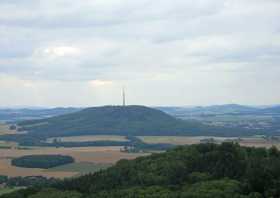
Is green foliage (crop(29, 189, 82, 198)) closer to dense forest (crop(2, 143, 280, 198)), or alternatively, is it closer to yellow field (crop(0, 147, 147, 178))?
dense forest (crop(2, 143, 280, 198))

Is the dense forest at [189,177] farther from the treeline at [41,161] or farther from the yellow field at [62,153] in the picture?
the treeline at [41,161]

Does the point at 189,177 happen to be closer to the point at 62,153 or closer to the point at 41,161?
the point at 41,161

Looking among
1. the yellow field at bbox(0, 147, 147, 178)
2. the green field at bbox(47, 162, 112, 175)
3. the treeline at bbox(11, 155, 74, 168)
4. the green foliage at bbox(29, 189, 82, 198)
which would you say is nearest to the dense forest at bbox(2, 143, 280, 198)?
the green foliage at bbox(29, 189, 82, 198)

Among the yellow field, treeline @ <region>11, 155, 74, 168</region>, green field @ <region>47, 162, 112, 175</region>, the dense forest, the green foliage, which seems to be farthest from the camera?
treeline @ <region>11, 155, 74, 168</region>

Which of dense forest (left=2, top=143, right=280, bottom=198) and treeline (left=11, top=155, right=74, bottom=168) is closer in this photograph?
dense forest (left=2, top=143, right=280, bottom=198)

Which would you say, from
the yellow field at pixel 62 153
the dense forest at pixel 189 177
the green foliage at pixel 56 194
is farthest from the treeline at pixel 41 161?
the green foliage at pixel 56 194

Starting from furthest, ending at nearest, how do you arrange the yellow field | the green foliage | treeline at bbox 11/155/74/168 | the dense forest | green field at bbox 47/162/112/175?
treeline at bbox 11/155/74/168 < green field at bbox 47/162/112/175 < the yellow field < the green foliage < the dense forest
